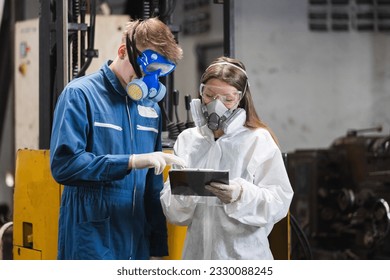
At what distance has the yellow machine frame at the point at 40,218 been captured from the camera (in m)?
3.24

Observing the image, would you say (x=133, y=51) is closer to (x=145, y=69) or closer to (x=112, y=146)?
(x=145, y=69)

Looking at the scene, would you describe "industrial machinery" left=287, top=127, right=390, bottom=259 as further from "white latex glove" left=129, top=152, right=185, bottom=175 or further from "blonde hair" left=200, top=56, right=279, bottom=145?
"white latex glove" left=129, top=152, right=185, bottom=175

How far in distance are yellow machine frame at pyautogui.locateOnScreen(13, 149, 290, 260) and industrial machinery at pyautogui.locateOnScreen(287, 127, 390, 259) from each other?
2096 mm

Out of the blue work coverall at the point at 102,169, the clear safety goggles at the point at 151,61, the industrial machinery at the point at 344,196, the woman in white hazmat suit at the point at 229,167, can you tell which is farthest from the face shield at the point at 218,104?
the industrial machinery at the point at 344,196

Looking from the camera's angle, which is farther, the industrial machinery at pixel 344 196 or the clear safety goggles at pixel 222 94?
the industrial machinery at pixel 344 196

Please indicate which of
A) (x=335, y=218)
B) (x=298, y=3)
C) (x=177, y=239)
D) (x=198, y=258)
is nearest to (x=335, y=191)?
(x=335, y=218)

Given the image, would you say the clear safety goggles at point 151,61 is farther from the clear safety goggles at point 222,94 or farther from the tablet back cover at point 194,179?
the tablet back cover at point 194,179

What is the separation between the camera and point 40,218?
3.29 m

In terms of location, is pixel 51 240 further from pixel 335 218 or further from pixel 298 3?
pixel 298 3

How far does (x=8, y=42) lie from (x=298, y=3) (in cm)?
302

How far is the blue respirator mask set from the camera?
270cm

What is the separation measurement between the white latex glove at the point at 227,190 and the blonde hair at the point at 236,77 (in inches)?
10.9

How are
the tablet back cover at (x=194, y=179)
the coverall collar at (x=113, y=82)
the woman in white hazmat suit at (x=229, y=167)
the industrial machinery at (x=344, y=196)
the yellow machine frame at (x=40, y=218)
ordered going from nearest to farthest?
the tablet back cover at (x=194, y=179) → the woman in white hazmat suit at (x=229, y=167) → the coverall collar at (x=113, y=82) → the yellow machine frame at (x=40, y=218) → the industrial machinery at (x=344, y=196)

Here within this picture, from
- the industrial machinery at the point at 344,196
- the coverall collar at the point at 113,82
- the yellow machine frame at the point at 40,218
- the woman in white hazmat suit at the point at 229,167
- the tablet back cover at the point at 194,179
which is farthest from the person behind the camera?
the industrial machinery at the point at 344,196
